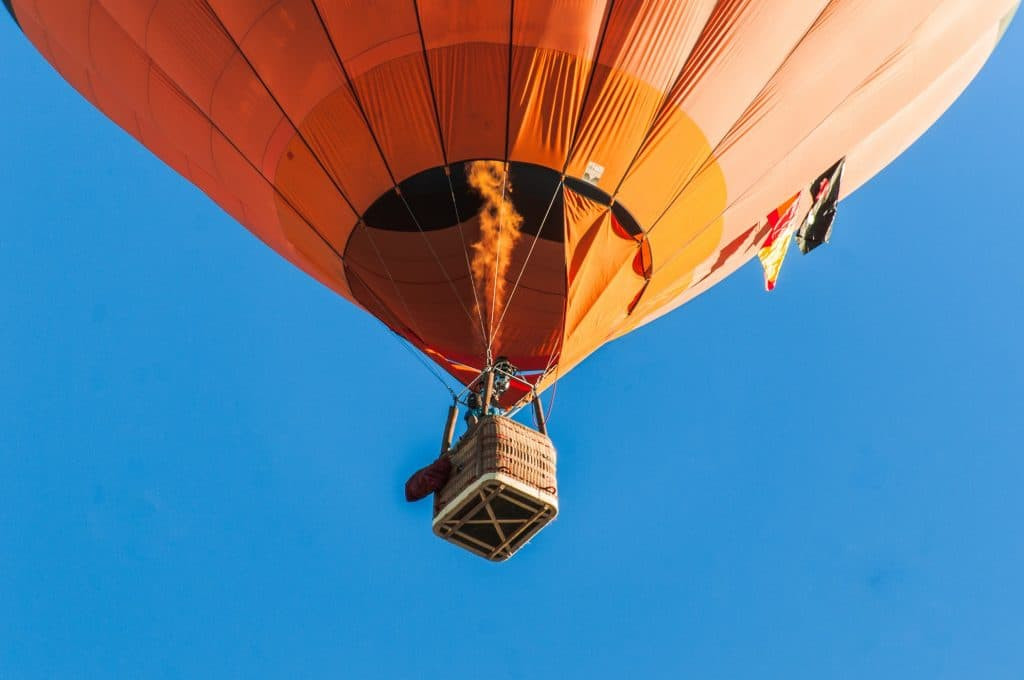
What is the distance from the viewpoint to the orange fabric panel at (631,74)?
8.30 metres

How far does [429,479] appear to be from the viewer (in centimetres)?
809

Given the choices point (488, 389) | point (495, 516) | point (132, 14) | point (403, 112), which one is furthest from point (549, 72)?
point (132, 14)

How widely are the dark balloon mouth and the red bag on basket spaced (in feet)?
5.33

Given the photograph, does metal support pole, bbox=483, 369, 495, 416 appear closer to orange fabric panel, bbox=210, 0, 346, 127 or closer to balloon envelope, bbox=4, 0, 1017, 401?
balloon envelope, bbox=4, 0, 1017, 401

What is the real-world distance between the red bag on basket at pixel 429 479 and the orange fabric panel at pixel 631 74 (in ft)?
6.49

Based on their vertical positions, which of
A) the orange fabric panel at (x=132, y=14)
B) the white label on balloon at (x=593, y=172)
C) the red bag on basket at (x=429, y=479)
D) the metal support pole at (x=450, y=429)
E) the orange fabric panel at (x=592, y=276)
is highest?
the orange fabric panel at (x=132, y=14)

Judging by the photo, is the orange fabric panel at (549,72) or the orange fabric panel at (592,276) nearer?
the orange fabric panel at (549,72)

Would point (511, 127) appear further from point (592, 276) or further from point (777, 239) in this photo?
point (777, 239)

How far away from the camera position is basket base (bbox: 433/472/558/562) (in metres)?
7.75

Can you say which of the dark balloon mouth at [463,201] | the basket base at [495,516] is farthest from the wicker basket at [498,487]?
the dark balloon mouth at [463,201]

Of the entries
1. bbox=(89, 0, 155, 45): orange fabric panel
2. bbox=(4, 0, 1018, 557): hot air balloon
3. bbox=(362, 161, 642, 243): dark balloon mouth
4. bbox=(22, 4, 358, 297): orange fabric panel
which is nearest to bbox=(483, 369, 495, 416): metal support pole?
bbox=(4, 0, 1018, 557): hot air balloon

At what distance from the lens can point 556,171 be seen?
8.51m

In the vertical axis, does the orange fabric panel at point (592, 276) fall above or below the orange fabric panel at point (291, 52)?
below

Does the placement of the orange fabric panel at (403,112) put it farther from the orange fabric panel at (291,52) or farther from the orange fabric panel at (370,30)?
the orange fabric panel at (291,52)
